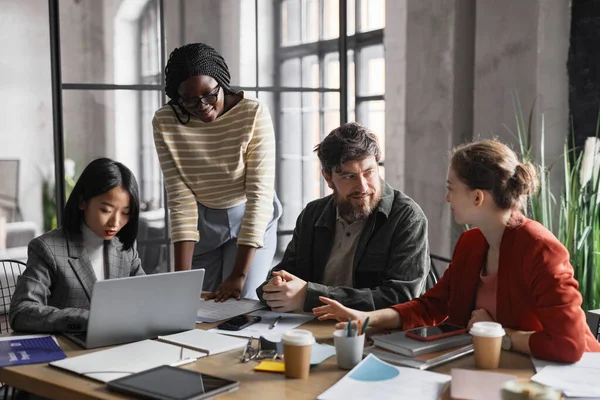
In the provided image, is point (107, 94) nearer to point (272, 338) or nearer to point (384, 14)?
point (384, 14)

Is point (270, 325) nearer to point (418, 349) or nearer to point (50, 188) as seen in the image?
point (418, 349)

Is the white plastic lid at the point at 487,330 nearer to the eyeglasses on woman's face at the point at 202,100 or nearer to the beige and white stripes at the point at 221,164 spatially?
the beige and white stripes at the point at 221,164

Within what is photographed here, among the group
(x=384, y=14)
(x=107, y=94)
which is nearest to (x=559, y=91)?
(x=384, y=14)

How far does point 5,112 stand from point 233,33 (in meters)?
1.26

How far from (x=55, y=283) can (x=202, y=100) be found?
2.46ft

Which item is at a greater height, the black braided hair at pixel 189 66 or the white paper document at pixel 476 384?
the black braided hair at pixel 189 66

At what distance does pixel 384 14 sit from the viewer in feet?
14.8

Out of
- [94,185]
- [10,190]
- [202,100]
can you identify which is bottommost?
[10,190]

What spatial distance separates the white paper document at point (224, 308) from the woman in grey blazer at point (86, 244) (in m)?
0.28

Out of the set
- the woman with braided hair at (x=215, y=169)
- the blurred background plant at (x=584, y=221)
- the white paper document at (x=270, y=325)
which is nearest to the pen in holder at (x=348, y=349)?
the white paper document at (x=270, y=325)

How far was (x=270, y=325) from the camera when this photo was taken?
1.96 metres

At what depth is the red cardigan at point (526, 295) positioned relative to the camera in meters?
1.62

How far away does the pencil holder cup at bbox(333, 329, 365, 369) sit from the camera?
1586mm

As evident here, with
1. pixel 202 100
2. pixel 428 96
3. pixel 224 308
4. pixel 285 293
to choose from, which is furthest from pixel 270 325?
pixel 428 96
